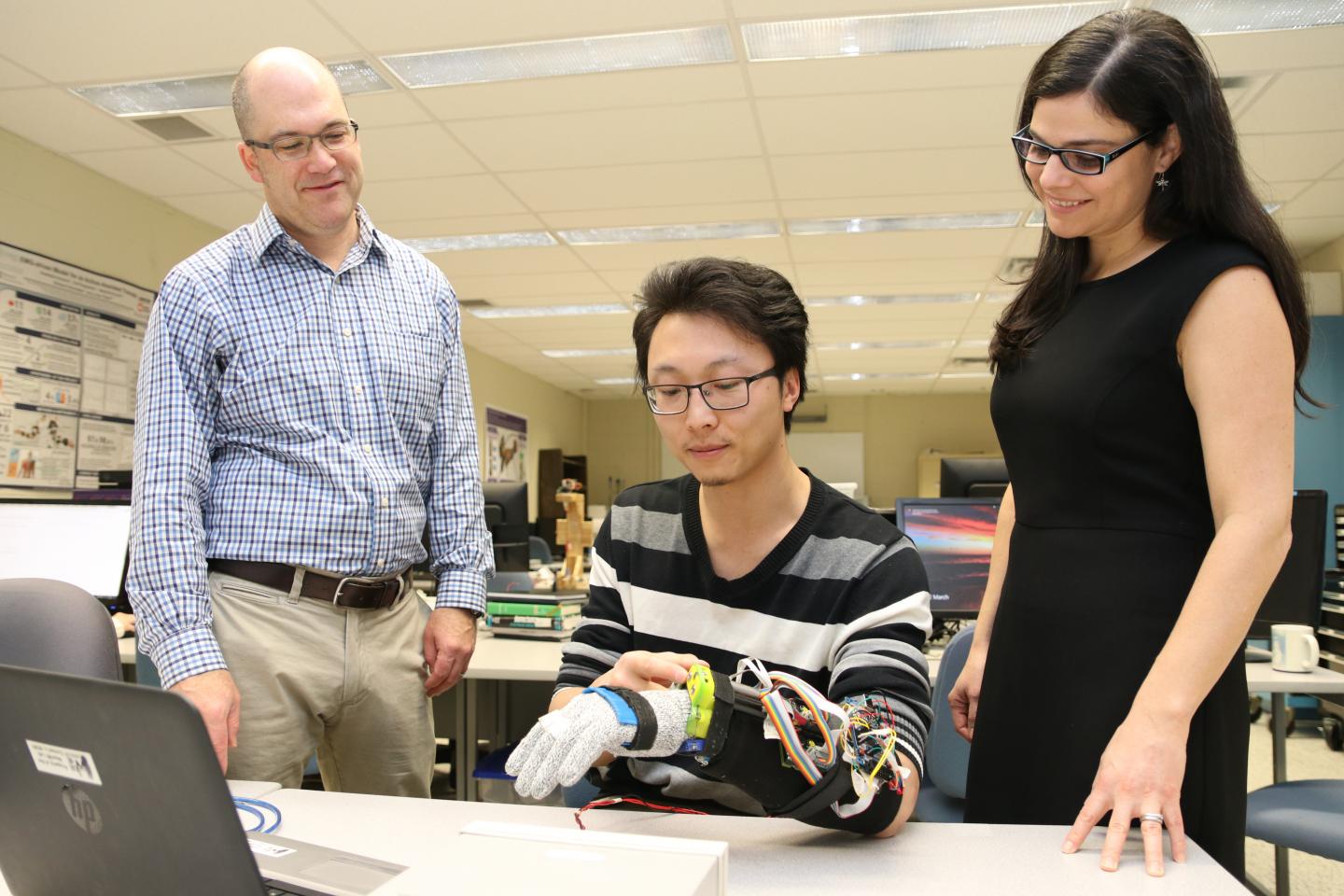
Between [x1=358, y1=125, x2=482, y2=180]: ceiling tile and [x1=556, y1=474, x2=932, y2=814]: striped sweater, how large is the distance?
3.40 metres

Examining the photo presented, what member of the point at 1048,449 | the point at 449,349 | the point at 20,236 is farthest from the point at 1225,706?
the point at 20,236

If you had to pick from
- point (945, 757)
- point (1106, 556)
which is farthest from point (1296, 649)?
point (1106, 556)

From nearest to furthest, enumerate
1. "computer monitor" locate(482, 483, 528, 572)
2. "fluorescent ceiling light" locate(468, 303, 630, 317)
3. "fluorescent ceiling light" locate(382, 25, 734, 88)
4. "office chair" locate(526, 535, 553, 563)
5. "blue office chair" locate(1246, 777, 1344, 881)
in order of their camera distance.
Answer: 1. "blue office chair" locate(1246, 777, 1344, 881)
2. "fluorescent ceiling light" locate(382, 25, 734, 88)
3. "computer monitor" locate(482, 483, 528, 572)
4. "office chair" locate(526, 535, 553, 563)
5. "fluorescent ceiling light" locate(468, 303, 630, 317)

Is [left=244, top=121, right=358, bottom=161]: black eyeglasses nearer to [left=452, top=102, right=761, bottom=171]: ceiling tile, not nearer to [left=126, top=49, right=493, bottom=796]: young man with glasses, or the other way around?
[left=126, top=49, right=493, bottom=796]: young man with glasses

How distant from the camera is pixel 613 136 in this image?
4.21m

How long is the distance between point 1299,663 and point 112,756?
272 centimetres

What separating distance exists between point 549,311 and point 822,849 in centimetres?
699

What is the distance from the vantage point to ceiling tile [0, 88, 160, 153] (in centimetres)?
385

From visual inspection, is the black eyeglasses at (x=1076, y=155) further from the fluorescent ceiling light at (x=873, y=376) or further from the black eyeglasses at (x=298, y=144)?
the fluorescent ceiling light at (x=873, y=376)

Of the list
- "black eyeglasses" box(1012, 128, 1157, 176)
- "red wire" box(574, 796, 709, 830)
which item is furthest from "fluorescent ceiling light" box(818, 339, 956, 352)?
"red wire" box(574, 796, 709, 830)

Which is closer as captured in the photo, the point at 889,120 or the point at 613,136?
the point at 889,120

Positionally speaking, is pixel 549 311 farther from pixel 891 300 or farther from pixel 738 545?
pixel 738 545

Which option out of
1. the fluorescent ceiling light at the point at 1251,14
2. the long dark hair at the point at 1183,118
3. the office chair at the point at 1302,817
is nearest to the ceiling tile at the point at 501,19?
the fluorescent ceiling light at the point at 1251,14

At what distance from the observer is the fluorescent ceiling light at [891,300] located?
7270 mm
